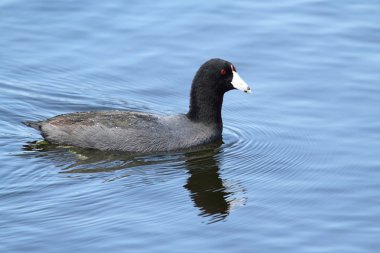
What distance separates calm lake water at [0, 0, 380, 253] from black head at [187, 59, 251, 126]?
478mm

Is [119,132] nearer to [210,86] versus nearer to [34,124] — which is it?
[34,124]

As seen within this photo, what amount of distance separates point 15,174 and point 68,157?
3.47 feet

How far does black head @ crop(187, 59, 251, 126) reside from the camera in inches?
560

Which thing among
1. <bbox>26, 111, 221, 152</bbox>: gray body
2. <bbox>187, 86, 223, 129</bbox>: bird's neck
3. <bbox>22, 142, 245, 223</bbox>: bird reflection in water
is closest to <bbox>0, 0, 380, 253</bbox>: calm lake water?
<bbox>22, 142, 245, 223</bbox>: bird reflection in water

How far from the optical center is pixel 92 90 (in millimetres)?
15758

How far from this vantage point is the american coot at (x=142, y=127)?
1384cm

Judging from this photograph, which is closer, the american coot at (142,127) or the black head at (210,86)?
the american coot at (142,127)

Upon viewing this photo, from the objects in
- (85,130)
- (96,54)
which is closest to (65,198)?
(85,130)

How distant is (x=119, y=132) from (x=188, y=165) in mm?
1128

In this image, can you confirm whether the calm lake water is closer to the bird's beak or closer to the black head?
the black head

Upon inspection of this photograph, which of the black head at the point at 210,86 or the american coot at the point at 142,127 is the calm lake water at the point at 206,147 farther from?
the black head at the point at 210,86

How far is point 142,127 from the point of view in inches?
547

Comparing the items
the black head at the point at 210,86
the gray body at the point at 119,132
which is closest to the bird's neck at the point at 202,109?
the black head at the point at 210,86

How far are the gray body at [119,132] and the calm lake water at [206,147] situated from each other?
0.17 metres
